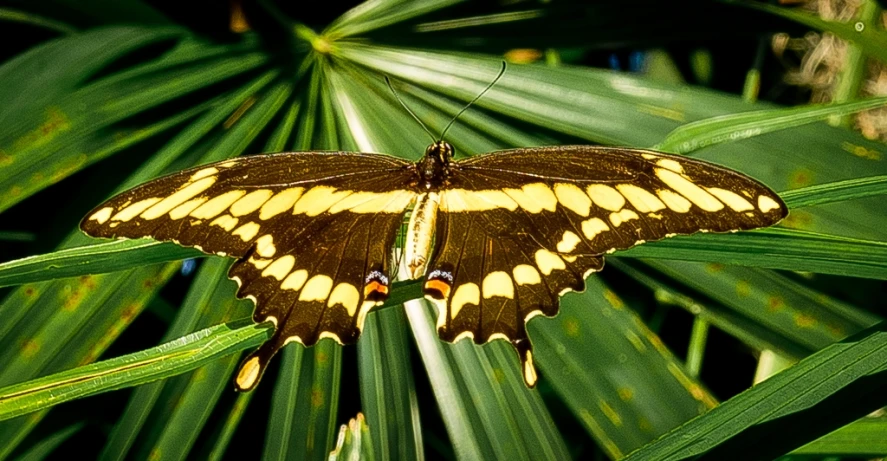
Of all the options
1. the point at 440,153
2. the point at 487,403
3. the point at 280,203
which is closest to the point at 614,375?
the point at 487,403

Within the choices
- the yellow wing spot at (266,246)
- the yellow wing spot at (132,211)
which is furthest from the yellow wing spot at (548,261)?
the yellow wing spot at (132,211)

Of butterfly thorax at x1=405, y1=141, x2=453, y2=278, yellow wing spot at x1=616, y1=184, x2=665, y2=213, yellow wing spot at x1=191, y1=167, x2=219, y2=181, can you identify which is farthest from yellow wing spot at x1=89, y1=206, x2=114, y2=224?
yellow wing spot at x1=616, y1=184, x2=665, y2=213

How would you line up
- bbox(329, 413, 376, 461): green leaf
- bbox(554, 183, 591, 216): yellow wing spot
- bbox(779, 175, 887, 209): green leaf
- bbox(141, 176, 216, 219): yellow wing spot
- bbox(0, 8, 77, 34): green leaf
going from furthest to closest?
bbox(0, 8, 77, 34): green leaf → bbox(554, 183, 591, 216): yellow wing spot → bbox(141, 176, 216, 219): yellow wing spot → bbox(779, 175, 887, 209): green leaf → bbox(329, 413, 376, 461): green leaf

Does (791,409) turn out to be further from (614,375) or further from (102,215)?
(102,215)

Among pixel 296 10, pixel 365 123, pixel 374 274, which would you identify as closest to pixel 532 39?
pixel 365 123

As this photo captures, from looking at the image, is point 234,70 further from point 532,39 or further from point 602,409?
point 602,409

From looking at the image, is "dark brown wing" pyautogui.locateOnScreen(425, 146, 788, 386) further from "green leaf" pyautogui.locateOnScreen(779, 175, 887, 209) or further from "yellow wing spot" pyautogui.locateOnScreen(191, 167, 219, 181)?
"yellow wing spot" pyautogui.locateOnScreen(191, 167, 219, 181)
